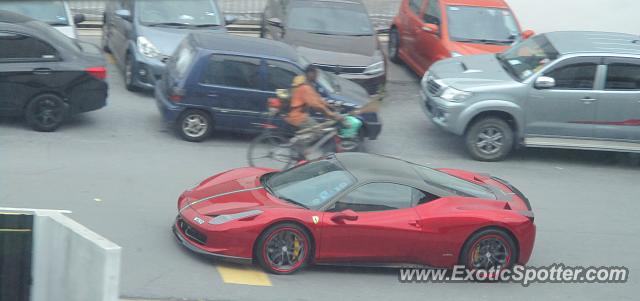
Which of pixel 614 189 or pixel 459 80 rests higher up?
pixel 459 80

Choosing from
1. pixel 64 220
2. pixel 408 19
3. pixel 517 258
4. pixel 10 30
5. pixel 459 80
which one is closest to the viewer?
pixel 64 220

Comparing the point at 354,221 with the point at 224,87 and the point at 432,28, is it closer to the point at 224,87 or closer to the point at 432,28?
the point at 224,87

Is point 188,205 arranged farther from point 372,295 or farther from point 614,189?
point 614,189

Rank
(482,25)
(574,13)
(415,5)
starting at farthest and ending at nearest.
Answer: (574,13) < (415,5) < (482,25)

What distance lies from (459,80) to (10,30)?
6.80m

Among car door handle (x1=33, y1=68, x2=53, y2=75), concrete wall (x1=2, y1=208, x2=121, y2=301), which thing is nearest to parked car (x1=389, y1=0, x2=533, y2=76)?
car door handle (x1=33, y1=68, x2=53, y2=75)

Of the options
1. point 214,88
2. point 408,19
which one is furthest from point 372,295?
point 408,19

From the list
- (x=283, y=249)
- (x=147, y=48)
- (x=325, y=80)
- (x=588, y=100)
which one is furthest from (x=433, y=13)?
(x=283, y=249)

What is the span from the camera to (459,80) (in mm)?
14289

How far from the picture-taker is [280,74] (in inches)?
549

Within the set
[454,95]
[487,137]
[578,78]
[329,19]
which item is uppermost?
[578,78]

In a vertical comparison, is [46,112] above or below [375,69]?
below

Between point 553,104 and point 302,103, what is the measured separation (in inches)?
162

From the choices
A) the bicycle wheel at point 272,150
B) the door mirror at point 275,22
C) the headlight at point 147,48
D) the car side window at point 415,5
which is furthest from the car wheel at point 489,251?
the car side window at point 415,5
